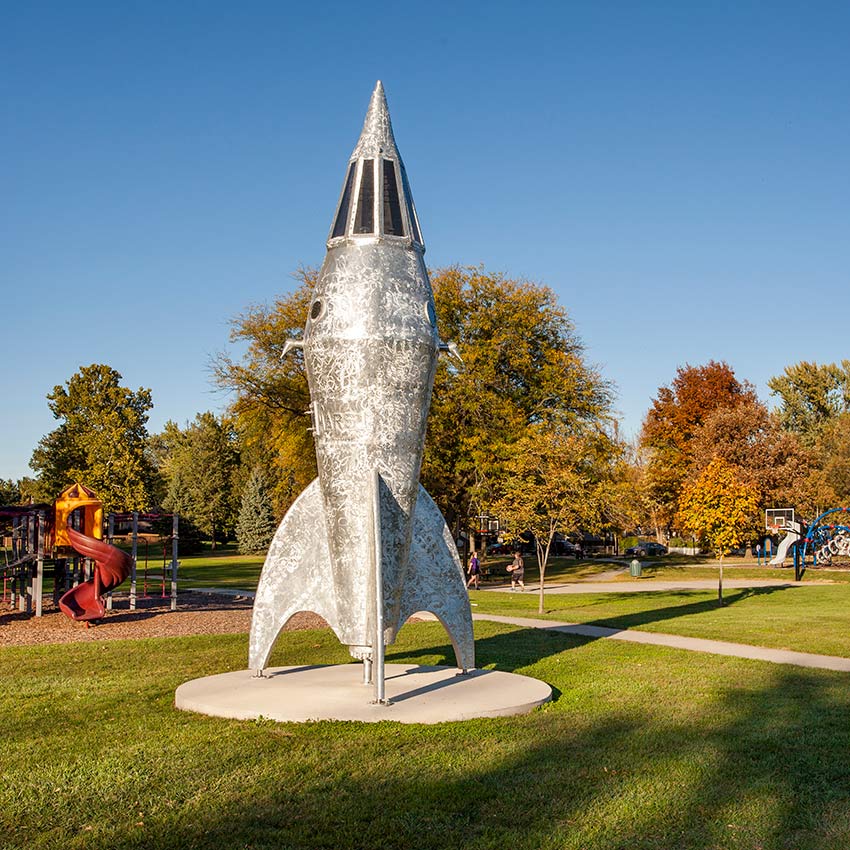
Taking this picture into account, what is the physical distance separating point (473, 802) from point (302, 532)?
16.7ft

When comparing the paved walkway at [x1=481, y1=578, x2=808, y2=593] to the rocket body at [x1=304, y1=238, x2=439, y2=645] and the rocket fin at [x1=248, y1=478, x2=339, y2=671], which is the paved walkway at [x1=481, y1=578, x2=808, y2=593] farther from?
the rocket body at [x1=304, y1=238, x2=439, y2=645]

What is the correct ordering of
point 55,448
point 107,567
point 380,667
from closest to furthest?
point 380,667
point 107,567
point 55,448

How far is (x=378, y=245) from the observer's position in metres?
11.1

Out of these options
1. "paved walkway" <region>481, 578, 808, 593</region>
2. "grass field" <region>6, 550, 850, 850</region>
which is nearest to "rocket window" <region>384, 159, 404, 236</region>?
"grass field" <region>6, 550, 850, 850</region>

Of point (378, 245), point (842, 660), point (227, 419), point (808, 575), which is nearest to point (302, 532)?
point (378, 245)

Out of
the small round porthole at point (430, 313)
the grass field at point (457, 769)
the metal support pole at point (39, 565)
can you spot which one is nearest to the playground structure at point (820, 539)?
the grass field at point (457, 769)

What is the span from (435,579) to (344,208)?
15.8ft

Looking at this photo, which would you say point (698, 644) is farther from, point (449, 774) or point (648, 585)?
point (648, 585)

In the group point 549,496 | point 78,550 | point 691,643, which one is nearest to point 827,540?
point 549,496

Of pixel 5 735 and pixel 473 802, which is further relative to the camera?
pixel 5 735

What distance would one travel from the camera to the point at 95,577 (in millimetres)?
21031

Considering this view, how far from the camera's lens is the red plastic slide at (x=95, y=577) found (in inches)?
818

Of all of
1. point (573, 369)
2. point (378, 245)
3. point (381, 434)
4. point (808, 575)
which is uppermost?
point (573, 369)

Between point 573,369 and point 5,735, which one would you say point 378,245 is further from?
point 573,369
